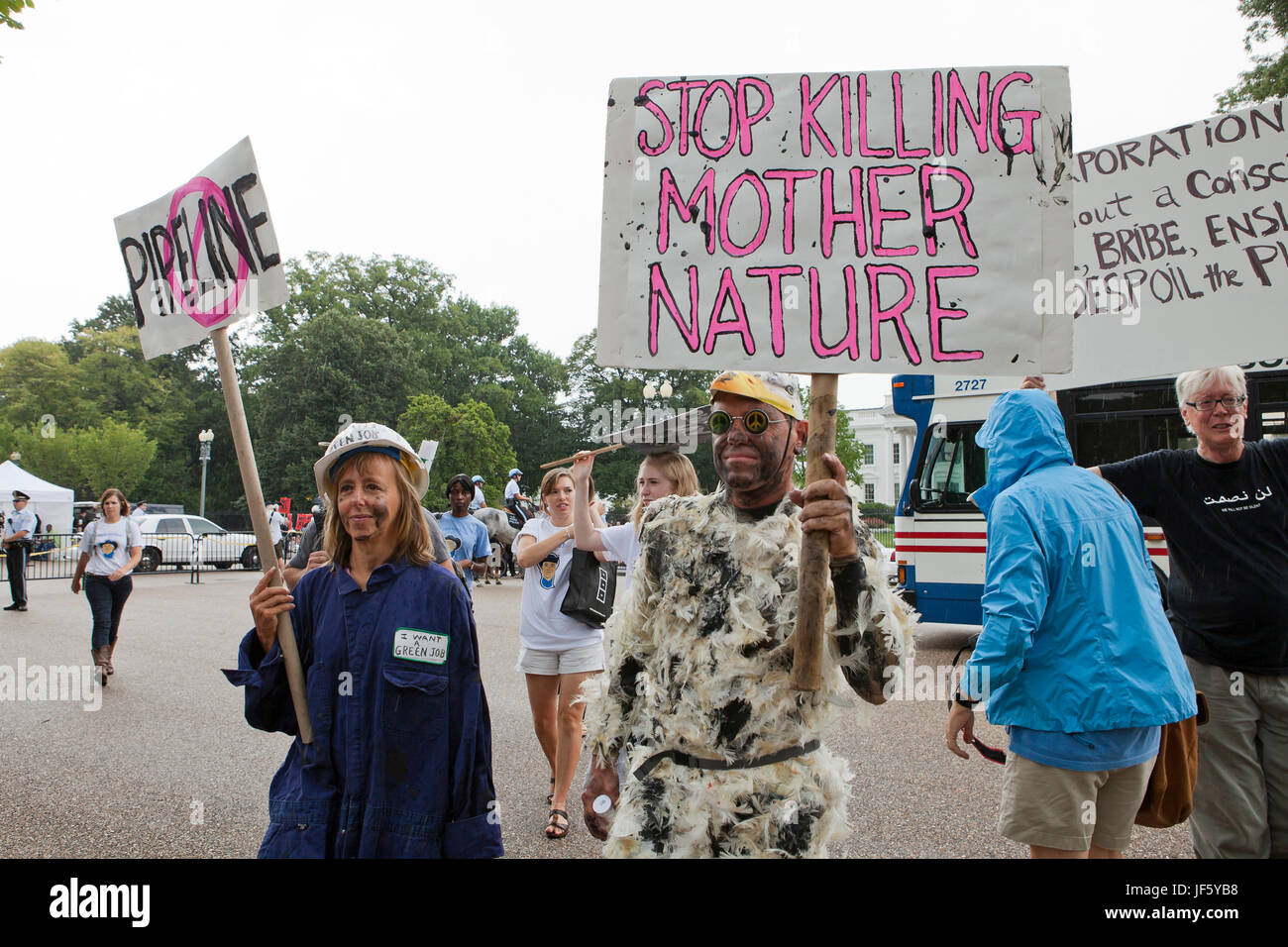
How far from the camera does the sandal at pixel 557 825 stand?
4.50 meters

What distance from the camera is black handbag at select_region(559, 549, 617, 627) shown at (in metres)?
4.84

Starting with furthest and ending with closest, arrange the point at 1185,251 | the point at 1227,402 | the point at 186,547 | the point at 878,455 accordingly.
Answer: the point at 878,455
the point at 186,547
the point at 1185,251
the point at 1227,402

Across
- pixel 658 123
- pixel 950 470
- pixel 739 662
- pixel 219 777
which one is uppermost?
pixel 658 123

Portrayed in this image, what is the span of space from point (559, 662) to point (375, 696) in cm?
261

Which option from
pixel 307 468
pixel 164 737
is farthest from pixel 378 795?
pixel 307 468

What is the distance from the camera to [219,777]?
18.5 feet

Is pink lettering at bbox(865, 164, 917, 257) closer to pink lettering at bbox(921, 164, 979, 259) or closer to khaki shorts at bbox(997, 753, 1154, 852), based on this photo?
pink lettering at bbox(921, 164, 979, 259)

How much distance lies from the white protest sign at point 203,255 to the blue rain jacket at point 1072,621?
232 cm

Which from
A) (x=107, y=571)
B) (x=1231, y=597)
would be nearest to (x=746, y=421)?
(x=1231, y=597)

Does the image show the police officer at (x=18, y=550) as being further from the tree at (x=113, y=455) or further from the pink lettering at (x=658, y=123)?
the tree at (x=113, y=455)

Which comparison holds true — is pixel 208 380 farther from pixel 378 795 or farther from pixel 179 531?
pixel 378 795

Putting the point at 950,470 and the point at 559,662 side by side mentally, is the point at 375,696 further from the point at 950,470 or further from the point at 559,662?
the point at 950,470

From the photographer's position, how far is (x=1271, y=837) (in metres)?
3.29
